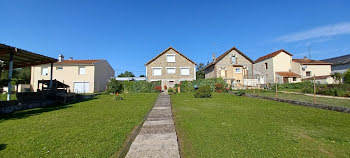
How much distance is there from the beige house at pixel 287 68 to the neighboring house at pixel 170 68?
15715 mm

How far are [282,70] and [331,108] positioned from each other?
3088 cm

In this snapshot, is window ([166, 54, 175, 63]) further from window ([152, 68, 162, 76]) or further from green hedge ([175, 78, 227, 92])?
green hedge ([175, 78, 227, 92])

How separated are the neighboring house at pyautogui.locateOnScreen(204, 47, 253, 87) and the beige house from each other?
3.31m

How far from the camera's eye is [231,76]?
29.8 meters

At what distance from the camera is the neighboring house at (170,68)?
2858 cm

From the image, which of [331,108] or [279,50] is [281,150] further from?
[279,50]

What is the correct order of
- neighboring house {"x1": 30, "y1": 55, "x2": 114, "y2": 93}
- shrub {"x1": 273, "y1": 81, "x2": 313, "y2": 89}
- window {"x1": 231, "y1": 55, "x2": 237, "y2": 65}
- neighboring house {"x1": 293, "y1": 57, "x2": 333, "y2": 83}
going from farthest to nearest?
neighboring house {"x1": 293, "y1": 57, "x2": 333, "y2": 83} → window {"x1": 231, "y1": 55, "x2": 237, "y2": 65} → neighboring house {"x1": 30, "y1": 55, "x2": 114, "y2": 93} → shrub {"x1": 273, "y1": 81, "x2": 313, "y2": 89}

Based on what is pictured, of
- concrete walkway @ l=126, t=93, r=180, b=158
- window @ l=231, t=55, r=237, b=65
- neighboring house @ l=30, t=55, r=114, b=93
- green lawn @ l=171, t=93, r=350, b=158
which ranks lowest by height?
concrete walkway @ l=126, t=93, r=180, b=158

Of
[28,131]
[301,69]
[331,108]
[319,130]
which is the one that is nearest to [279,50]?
[301,69]

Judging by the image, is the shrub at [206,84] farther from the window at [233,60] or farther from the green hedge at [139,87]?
the window at [233,60]

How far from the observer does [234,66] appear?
29.9 metres

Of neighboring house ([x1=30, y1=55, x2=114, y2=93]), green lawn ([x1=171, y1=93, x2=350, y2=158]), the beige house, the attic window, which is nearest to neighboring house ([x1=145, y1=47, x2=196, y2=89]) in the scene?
neighboring house ([x1=30, y1=55, x2=114, y2=93])

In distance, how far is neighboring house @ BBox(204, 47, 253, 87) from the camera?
29.9 meters

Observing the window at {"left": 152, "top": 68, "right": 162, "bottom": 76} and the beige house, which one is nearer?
the window at {"left": 152, "top": 68, "right": 162, "bottom": 76}
